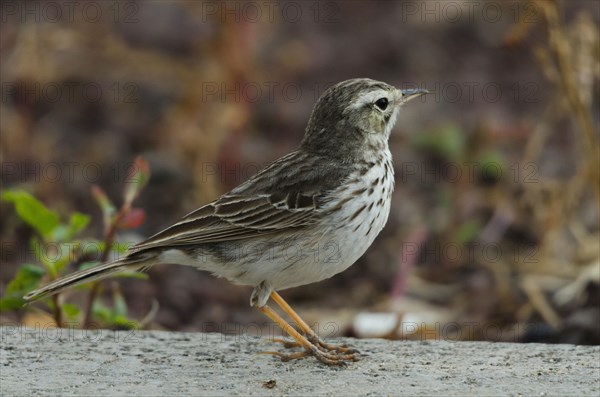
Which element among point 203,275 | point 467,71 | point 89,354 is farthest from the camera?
point 467,71

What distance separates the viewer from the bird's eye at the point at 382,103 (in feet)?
20.9

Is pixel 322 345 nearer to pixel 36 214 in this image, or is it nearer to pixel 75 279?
pixel 75 279

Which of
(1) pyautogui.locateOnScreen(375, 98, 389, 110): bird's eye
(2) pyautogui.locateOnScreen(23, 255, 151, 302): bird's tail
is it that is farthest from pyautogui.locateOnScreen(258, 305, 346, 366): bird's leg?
(1) pyautogui.locateOnScreen(375, 98, 389, 110): bird's eye

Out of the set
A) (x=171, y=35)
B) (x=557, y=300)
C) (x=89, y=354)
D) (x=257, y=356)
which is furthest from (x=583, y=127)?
(x=171, y=35)

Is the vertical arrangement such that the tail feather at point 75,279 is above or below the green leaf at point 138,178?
below

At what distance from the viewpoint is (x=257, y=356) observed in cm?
572

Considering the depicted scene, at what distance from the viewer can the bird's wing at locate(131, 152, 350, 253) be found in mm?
5914

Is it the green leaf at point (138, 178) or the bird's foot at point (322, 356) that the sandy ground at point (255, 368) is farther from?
the green leaf at point (138, 178)

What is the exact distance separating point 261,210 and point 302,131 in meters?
4.83

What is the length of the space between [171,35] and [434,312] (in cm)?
554

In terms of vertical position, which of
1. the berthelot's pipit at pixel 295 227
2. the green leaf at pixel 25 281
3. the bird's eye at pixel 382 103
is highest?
the bird's eye at pixel 382 103

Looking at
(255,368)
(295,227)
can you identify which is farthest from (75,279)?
(295,227)

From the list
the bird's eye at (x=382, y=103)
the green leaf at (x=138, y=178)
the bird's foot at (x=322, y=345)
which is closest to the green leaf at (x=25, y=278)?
the green leaf at (x=138, y=178)

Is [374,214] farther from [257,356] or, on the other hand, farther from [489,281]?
[489,281]
